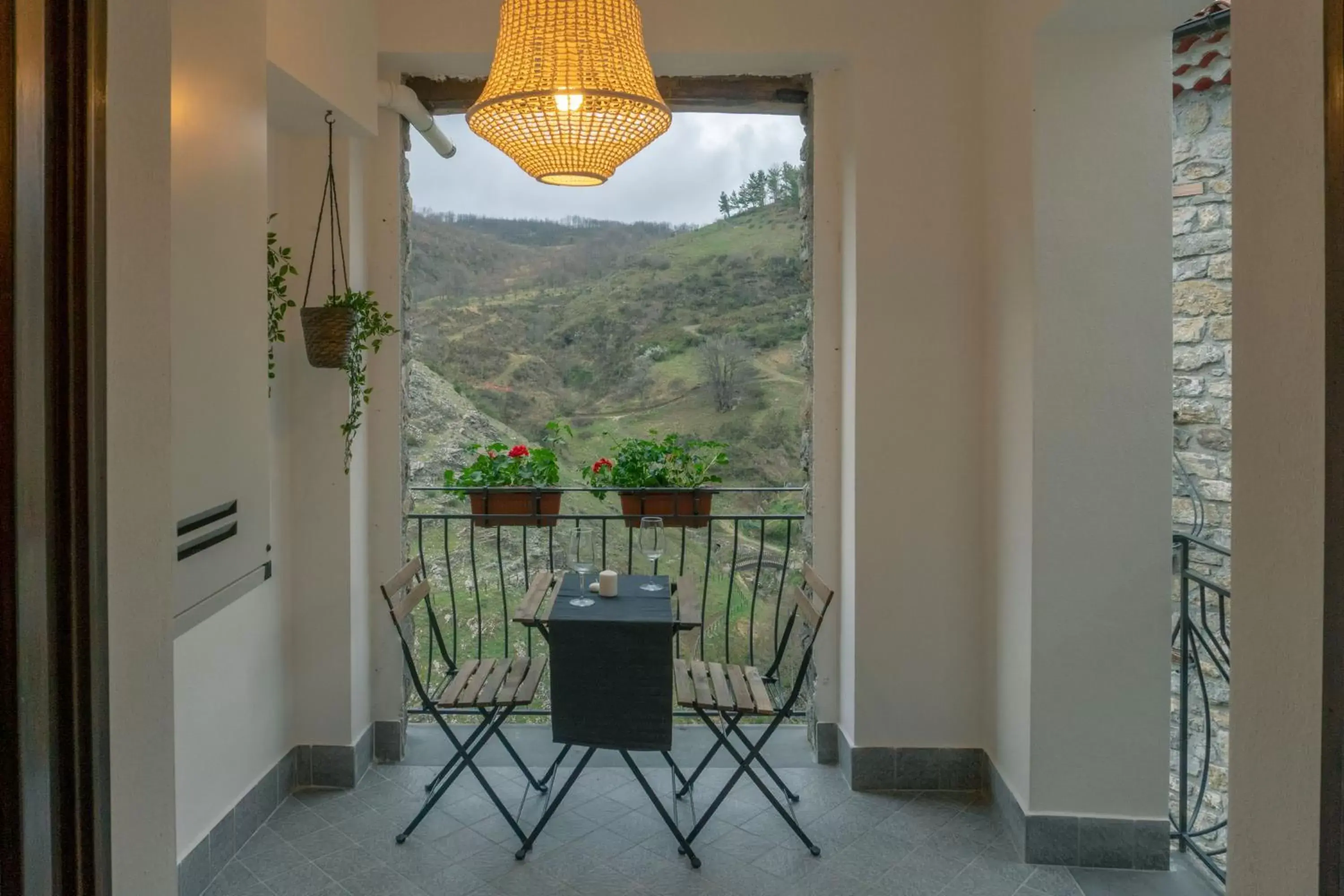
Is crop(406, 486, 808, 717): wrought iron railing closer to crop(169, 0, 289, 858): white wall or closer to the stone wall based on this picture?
the stone wall

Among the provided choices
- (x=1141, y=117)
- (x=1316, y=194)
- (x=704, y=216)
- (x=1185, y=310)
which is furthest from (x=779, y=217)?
(x=1316, y=194)

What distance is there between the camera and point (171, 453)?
996mm

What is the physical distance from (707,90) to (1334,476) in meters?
2.89

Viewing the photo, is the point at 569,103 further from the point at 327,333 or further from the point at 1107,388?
the point at 1107,388

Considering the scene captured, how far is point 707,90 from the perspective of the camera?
11.2ft

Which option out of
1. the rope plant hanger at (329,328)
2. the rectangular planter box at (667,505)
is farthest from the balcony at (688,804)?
the rope plant hanger at (329,328)

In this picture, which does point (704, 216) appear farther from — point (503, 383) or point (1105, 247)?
point (1105, 247)

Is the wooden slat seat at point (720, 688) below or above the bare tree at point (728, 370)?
below

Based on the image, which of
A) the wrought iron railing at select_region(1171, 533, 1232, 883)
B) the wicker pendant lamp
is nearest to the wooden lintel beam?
the wicker pendant lamp

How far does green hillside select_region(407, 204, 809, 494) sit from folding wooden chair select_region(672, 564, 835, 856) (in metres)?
0.81

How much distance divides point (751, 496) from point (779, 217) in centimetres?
119

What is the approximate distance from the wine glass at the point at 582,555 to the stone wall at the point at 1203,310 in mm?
2260

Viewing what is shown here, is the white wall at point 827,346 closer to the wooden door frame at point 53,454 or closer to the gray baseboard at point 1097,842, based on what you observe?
the gray baseboard at point 1097,842

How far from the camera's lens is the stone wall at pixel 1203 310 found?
329 cm
